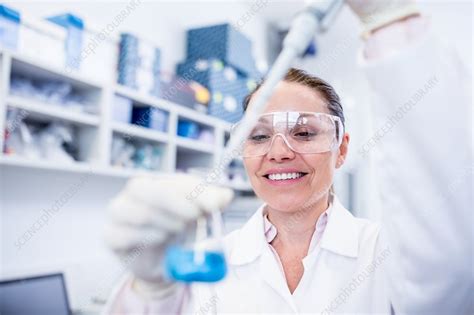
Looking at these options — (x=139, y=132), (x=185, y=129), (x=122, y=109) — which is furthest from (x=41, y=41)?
(x=185, y=129)

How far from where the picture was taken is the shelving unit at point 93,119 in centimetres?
178

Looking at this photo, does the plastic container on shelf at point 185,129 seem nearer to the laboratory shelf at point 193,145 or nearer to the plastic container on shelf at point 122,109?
the laboratory shelf at point 193,145

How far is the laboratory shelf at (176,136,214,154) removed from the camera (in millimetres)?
2771

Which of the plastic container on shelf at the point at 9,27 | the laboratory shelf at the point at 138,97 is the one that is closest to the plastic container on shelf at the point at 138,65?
the laboratory shelf at the point at 138,97

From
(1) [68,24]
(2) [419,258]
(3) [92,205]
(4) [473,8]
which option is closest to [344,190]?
(4) [473,8]

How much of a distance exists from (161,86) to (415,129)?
2.20 m

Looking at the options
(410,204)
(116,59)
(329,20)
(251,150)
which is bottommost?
(410,204)

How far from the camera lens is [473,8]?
3.80 m

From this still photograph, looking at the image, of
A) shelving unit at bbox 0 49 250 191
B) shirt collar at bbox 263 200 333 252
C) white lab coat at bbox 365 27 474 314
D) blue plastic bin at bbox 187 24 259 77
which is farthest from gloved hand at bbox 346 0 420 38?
blue plastic bin at bbox 187 24 259 77

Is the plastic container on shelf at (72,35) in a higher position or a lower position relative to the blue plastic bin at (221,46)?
lower

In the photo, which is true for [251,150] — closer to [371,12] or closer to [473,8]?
[371,12]

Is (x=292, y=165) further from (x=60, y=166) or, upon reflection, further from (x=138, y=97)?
(x=138, y=97)

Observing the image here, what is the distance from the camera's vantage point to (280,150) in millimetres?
1174

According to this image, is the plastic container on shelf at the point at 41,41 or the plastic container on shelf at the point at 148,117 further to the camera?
the plastic container on shelf at the point at 148,117
